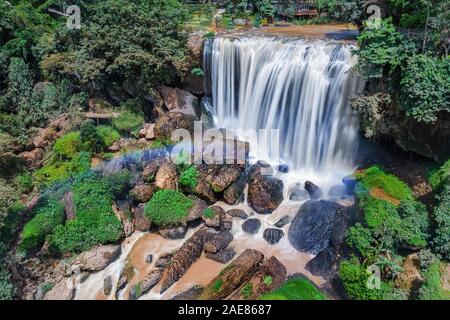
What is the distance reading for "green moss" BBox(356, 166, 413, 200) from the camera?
12.3m

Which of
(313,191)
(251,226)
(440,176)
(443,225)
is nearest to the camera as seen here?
(443,225)

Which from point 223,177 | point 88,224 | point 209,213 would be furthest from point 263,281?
point 88,224

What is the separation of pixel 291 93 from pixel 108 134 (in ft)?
28.6

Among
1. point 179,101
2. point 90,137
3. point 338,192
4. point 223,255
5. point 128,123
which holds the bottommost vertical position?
point 223,255

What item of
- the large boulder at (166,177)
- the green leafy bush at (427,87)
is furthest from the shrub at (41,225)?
the green leafy bush at (427,87)

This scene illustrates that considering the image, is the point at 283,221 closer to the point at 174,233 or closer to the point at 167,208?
the point at 174,233

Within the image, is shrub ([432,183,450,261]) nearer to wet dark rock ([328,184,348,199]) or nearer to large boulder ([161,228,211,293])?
wet dark rock ([328,184,348,199])

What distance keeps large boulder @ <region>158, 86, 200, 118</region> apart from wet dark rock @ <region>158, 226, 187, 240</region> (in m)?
6.63

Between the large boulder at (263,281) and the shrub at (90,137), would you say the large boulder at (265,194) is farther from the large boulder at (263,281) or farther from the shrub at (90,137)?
the shrub at (90,137)

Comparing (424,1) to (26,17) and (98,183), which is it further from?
(26,17)

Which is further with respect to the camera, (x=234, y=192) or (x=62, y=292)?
(x=234, y=192)

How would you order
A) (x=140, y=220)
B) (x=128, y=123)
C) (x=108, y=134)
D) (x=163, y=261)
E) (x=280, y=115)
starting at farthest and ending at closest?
(x=128, y=123)
(x=108, y=134)
(x=280, y=115)
(x=140, y=220)
(x=163, y=261)

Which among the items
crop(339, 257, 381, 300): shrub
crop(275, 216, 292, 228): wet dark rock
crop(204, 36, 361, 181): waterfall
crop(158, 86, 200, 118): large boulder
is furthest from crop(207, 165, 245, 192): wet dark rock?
crop(339, 257, 381, 300): shrub

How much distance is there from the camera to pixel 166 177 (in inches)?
581
